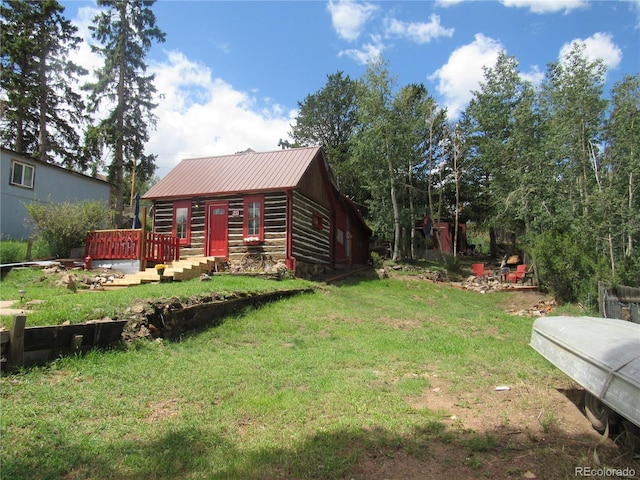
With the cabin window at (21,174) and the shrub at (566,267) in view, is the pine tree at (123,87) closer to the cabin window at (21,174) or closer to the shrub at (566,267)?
the cabin window at (21,174)

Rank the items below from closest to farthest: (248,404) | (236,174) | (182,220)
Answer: (248,404), (182,220), (236,174)

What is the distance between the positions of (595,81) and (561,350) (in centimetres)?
1499

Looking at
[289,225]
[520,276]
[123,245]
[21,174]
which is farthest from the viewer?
[520,276]

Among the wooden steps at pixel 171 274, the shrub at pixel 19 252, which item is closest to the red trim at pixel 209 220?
the wooden steps at pixel 171 274

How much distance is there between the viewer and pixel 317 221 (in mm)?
18766

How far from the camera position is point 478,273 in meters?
22.0

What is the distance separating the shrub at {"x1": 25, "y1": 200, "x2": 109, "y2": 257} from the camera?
46.0 ft

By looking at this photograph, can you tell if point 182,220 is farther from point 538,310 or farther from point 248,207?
point 538,310

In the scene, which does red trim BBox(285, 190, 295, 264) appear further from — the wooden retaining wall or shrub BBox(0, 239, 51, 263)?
shrub BBox(0, 239, 51, 263)

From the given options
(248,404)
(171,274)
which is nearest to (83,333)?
(248,404)

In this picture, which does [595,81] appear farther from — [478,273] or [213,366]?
[213,366]

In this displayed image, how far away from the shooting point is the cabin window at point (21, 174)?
58.0 feet

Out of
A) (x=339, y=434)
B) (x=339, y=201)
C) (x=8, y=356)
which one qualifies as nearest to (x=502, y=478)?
(x=339, y=434)

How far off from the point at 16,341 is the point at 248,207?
11871 mm
